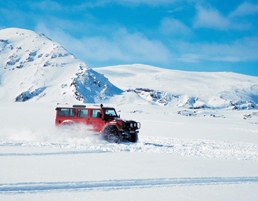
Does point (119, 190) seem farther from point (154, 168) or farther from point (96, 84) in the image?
point (96, 84)

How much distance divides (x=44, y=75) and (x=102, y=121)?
313ft

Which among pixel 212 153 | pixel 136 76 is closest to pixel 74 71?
pixel 136 76

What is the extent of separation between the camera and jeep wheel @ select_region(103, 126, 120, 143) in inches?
575

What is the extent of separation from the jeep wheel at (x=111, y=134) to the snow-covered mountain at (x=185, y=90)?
79468 millimetres

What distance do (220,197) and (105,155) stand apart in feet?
18.2

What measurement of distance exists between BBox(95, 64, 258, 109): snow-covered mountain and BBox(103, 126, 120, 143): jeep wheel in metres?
79.5

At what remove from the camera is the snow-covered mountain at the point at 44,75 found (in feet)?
301

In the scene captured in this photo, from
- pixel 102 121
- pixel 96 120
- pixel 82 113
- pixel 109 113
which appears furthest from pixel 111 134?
pixel 82 113

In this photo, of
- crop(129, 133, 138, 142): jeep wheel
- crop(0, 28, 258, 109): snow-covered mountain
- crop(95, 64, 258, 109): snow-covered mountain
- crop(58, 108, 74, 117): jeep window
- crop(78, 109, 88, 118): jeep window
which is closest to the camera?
crop(129, 133, 138, 142): jeep wheel

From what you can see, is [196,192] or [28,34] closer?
[196,192]

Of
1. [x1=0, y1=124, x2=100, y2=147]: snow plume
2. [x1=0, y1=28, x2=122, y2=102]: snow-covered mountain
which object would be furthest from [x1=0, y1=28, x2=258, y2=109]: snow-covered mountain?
[x1=0, y1=124, x2=100, y2=147]: snow plume

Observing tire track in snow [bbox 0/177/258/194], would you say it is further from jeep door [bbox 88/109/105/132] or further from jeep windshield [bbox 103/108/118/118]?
jeep windshield [bbox 103/108/118/118]

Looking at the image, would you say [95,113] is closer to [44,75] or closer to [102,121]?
[102,121]

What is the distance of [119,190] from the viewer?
6289 mm
